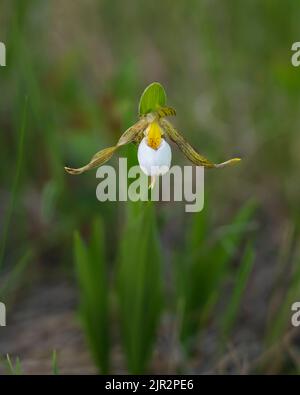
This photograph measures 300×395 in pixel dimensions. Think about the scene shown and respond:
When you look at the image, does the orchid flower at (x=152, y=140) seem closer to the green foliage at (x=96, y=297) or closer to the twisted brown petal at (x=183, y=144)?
the twisted brown petal at (x=183, y=144)

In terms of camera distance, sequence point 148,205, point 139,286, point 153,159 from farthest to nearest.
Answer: point 139,286, point 148,205, point 153,159

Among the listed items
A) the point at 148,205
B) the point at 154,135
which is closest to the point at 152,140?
the point at 154,135

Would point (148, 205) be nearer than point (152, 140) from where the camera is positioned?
No

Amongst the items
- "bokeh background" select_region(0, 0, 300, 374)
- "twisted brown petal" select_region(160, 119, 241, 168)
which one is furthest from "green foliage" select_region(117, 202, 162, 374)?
"twisted brown petal" select_region(160, 119, 241, 168)

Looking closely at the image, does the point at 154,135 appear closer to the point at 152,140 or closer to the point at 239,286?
the point at 152,140

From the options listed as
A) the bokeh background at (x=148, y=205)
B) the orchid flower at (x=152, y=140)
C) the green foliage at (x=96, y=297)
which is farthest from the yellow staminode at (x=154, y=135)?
the green foliage at (x=96, y=297)

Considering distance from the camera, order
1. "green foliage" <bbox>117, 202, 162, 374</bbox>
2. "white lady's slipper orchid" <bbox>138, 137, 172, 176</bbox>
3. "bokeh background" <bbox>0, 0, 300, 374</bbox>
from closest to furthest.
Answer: "white lady's slipper orchid" <bbox>138, 137, 172, 176</bbox>
"green foliage" <bbox>117, 202, 162, 374</bbox>
"bokeh background" <bbox>0, 0, 300, 374</bbox>

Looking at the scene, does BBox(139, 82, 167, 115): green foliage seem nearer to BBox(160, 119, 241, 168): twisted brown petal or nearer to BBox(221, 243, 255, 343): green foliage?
BBox(160, 119, 241, 168): twisted brown petal

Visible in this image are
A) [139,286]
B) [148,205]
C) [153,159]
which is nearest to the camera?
[153,159]
